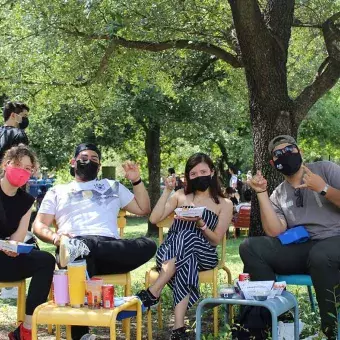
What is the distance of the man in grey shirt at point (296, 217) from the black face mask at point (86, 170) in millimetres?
1361

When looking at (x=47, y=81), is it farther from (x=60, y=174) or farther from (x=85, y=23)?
(x=60, y=174)

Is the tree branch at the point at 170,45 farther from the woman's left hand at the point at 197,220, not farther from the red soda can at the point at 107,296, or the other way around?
→ the red soda can at the point at 107,296

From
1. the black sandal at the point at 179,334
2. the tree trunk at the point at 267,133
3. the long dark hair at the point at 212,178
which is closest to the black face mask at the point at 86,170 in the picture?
the long dark hair at the point at 212,178

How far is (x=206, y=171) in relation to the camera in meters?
5.62

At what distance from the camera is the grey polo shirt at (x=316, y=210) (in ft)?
16.7

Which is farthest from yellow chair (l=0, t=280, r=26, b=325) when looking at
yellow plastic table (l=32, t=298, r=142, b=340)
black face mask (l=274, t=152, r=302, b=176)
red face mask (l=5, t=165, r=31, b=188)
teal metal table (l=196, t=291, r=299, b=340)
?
black face mask (l=274, t=152, r=302, b=176)

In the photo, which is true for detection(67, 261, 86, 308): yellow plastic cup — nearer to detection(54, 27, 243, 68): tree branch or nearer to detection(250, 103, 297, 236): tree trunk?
detection(250, 103, 297, 236): tree trunk

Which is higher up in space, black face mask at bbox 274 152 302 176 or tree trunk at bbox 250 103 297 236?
tree trunk at bbox 250 103 297 236

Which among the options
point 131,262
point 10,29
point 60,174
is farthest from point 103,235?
point 60,174

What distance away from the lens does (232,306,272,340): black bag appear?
4.52 meters

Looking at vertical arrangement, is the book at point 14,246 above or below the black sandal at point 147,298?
above

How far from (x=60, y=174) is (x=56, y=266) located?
19321 millimetres

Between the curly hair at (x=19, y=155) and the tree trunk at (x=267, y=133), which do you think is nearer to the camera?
the curly hair at (x=19, y=155)

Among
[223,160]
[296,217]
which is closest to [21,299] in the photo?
[296,217]
